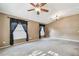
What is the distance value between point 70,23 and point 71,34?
3.09 ft

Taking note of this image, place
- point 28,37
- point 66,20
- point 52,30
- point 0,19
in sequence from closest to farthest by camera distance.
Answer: point 0,19, point 28,37, point 66,20, point 52,30

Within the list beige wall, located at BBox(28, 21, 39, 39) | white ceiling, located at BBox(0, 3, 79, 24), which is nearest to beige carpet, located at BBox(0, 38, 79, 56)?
white ceiling, located at BBox(0, 3, 79, 24)

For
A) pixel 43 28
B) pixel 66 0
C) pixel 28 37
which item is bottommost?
pixel 28 37

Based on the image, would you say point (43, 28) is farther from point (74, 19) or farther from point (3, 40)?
point (3, 40)

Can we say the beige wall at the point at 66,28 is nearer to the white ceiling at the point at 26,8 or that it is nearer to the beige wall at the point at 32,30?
the beige wall at the point at 32,30

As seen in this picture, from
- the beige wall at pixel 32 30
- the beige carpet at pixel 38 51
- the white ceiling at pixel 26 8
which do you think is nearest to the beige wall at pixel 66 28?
the beige wall at pixel 32 30

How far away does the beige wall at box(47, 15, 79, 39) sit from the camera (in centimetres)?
760

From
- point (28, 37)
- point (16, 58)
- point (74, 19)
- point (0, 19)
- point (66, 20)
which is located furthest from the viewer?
point (66, 20)

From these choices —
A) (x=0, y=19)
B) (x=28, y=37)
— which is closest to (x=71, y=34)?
(x=28, y=37)

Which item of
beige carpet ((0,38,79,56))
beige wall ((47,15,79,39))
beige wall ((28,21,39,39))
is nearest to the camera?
beige carpet ((0,38,79,56))

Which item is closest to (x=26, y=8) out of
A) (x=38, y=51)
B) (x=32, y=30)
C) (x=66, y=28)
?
(x=38, y=51)

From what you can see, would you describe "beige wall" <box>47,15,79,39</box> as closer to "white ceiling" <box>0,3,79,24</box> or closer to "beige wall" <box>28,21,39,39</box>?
"beige wall" <box>28,21,39,39</box>

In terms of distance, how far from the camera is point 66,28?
8.39m

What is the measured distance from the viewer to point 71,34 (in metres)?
8.07
